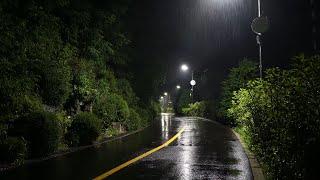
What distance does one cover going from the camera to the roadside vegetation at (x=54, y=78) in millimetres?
14438

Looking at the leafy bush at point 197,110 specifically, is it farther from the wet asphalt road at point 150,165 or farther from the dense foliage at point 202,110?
the wet asphalt road at point 150,165

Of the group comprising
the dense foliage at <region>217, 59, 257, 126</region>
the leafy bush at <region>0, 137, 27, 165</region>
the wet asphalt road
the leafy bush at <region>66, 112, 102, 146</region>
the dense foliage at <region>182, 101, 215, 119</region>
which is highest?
the dense foliage at <region>217, 59, 257, 126</region>

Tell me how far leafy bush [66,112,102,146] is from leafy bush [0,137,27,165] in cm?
467

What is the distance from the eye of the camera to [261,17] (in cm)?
1900

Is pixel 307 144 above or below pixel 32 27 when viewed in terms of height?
below

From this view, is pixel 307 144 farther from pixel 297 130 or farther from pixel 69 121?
pixel 69 121

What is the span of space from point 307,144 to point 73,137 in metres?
12.6

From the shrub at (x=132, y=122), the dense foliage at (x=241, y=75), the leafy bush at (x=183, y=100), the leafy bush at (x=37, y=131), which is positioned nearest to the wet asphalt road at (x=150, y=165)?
the leafy bush at (x=37, y=131)

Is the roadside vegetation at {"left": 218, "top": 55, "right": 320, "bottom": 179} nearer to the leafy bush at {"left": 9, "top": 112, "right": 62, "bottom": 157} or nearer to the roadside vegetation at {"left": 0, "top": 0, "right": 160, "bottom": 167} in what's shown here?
the leafy bush at {"left": 9, "top": 112, "right": 62, "bottom": 157}

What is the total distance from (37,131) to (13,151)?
5.47ft

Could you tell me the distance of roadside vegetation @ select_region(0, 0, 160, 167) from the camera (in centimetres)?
1444

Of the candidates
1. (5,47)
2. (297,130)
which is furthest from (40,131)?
(297,130)

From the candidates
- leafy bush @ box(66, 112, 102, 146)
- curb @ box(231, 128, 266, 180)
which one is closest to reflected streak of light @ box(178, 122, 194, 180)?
curb @ box(231, 128, 266, 180)

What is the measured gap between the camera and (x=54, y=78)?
58.8 ft
